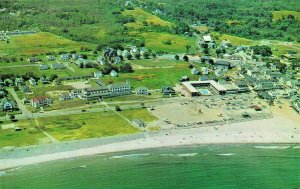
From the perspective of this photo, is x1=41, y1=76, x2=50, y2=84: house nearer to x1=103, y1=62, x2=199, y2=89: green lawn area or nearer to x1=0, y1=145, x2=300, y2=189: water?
x1=103, y1=62, x2=199, y2=89: green lawn area

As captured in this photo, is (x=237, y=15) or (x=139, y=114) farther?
(x=237, y=15)

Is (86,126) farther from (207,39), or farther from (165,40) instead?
(207,39)

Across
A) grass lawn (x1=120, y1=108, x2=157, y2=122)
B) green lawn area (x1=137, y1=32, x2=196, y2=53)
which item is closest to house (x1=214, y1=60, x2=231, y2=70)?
green lawn area (x1=137, y1=32, x2=196, y2=53)

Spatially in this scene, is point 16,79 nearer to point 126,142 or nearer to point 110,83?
point 110,83

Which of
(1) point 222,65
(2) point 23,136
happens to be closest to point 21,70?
(2) point 23,136

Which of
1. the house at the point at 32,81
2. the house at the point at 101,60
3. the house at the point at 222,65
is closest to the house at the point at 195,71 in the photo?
the house at the point at 222,65

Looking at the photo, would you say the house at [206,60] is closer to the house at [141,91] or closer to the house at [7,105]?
the house at [141,91]

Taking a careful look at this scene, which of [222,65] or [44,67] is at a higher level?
[44,67]
